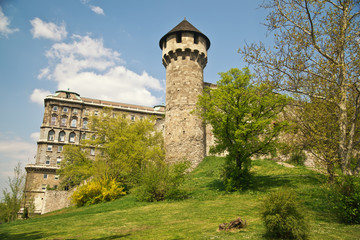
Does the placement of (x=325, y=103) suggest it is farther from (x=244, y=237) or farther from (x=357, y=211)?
(x=244, y=237)

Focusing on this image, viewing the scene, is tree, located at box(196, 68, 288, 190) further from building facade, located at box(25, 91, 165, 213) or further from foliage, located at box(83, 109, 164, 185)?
building facade, located at box(25, 91, 165, 213)

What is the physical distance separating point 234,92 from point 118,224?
1218cm

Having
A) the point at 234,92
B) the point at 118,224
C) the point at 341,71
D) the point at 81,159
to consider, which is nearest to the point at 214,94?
the point at 234,92

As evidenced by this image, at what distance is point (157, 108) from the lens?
6919cm

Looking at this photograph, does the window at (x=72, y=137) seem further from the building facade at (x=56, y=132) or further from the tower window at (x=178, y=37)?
the tower window at (x=178, y=37)

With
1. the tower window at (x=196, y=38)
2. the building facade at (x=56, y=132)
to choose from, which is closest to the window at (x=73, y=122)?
the building facade at (x=56, y=132)

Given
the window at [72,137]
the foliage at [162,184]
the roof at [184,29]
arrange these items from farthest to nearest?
1. the window at [72,137]
2. the roof at [184,29]
3. the foliage at [162,184]

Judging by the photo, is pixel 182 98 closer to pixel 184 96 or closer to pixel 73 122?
pixel 184 96

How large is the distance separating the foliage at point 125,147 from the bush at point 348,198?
17318 mm

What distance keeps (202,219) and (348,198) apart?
566 cm

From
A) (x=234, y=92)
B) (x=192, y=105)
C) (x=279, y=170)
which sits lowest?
(x=279, y=170)

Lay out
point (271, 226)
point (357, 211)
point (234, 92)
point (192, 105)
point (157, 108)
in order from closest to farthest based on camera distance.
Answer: point (271, 226)
point (357, 211)
point (234, 92)
point (192, 105)
point (157, 108)

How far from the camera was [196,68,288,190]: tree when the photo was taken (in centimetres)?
1933

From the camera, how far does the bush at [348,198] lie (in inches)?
398
